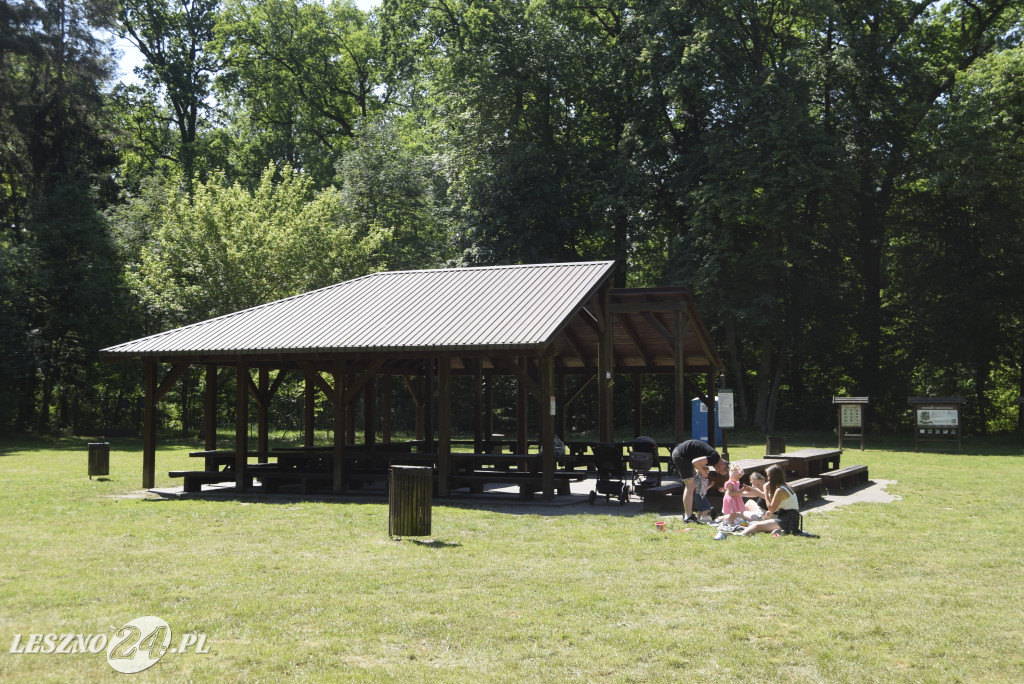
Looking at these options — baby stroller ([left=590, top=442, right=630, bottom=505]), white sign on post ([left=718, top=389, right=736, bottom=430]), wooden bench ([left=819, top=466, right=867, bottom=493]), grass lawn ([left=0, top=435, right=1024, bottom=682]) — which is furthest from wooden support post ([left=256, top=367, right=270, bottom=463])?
wooden bench ([left=819, top=466, right=867, bottom=493])

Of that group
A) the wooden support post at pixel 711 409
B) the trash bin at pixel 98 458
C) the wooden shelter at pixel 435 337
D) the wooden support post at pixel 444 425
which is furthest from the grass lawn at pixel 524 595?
the wooden support post at pixel 711 409

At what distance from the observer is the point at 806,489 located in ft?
47.0

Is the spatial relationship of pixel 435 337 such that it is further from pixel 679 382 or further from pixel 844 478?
pixel 844 478

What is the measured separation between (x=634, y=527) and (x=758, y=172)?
21970 mm

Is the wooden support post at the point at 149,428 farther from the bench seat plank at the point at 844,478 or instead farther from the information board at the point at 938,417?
the information board at the point at 938,417

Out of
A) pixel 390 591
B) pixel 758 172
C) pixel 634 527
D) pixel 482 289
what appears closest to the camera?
pixel 390 591

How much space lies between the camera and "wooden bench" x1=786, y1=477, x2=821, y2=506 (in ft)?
46.1

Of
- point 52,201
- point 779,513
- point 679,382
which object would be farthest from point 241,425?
point 52,201

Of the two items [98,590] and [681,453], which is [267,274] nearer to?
[681,453]

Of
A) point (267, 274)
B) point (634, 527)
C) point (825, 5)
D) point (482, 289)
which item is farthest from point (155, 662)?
point (825, 5)

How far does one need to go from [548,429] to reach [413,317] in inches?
141

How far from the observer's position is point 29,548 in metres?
10.4

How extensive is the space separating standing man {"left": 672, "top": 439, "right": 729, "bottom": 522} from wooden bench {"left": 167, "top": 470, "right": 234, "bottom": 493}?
30.0 ft

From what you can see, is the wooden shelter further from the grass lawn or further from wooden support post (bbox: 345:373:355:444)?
the grass lawn
